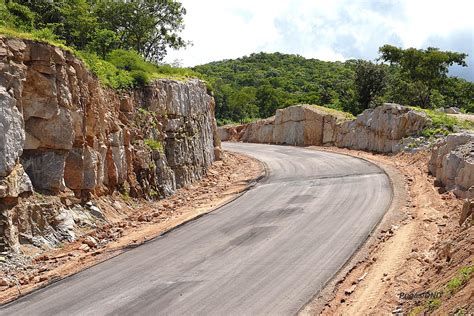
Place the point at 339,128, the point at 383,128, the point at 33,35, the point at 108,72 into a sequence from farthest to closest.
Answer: the point at 339,128
the point at 383,128
the point at 108,72
the point at 33,35

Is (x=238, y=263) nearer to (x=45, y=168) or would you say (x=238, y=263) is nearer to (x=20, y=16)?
(x=45, y=168)

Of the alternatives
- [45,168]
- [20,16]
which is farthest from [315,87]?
[45,168]

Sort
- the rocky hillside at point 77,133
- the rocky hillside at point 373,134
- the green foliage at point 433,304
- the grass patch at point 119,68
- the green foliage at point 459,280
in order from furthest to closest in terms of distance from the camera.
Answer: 1. the rocky hillside at point 373,134
2. the grass patch at point 119,68
3. the rocky hillside at point 77,133
4. the green foliage at point 459,280
5. the green foliage at point 433,304

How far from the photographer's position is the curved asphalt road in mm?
11242

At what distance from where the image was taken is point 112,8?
3372 cm

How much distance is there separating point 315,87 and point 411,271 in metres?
65.7

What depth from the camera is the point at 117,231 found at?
18031 millimetres

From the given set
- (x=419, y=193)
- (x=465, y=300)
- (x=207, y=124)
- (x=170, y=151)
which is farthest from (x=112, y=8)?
(x=465, y=300)

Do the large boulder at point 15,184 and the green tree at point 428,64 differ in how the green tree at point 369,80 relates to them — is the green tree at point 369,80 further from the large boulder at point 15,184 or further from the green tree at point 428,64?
the large boulder at point 15,184

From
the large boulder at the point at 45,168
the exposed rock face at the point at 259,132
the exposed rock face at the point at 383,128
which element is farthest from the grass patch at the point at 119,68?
the exposed rock face at the point at 259,132

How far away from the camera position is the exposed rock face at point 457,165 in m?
18.3

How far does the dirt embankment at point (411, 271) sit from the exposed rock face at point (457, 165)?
104 centimetres

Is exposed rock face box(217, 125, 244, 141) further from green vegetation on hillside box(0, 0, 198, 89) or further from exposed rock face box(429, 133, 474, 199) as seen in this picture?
exposed rock face box(429, 133, 474, 199)

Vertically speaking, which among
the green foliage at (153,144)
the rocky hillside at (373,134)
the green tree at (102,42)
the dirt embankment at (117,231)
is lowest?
the dirt embankment at (117,231)
